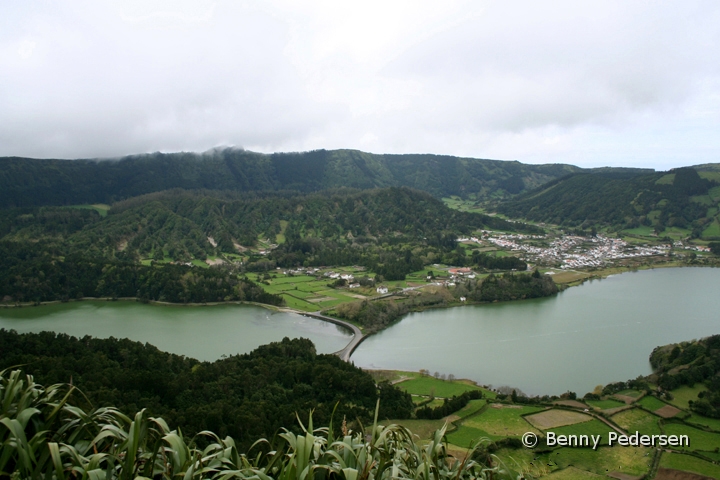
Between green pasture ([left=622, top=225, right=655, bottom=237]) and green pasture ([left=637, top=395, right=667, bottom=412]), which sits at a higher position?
green pasture ([left=622, top=225, right=655, bottom=237])

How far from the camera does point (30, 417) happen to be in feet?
8.70

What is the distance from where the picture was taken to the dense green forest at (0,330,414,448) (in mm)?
14742

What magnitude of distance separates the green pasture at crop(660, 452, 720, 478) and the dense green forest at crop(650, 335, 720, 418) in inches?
194

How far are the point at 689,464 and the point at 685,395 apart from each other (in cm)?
698

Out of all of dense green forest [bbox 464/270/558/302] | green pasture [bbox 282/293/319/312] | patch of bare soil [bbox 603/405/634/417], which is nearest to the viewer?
patch of bare soil [bbox 603/405/634/417]

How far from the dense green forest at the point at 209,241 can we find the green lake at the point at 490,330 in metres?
3.02

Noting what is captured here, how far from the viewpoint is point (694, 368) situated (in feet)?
69.2

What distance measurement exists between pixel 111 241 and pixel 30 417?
6330 centimetres

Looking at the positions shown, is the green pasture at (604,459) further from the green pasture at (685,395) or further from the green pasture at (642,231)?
the green pasture at (642,231)

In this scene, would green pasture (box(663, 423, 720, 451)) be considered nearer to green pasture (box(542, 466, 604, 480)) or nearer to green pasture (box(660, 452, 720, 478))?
green pasture (box(660, 452, 720, 478))

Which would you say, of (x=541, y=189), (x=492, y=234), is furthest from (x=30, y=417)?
(x=541, y=189)

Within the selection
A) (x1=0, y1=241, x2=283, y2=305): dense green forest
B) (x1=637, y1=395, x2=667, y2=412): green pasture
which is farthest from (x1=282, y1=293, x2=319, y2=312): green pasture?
(x1=637, y1=395, x2=667, y2=412): green pasture

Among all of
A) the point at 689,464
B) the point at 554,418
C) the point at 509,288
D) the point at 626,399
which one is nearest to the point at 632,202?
the point at 509,288

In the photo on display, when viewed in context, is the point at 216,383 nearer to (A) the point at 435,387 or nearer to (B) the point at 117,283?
(A) the point at 435,387
